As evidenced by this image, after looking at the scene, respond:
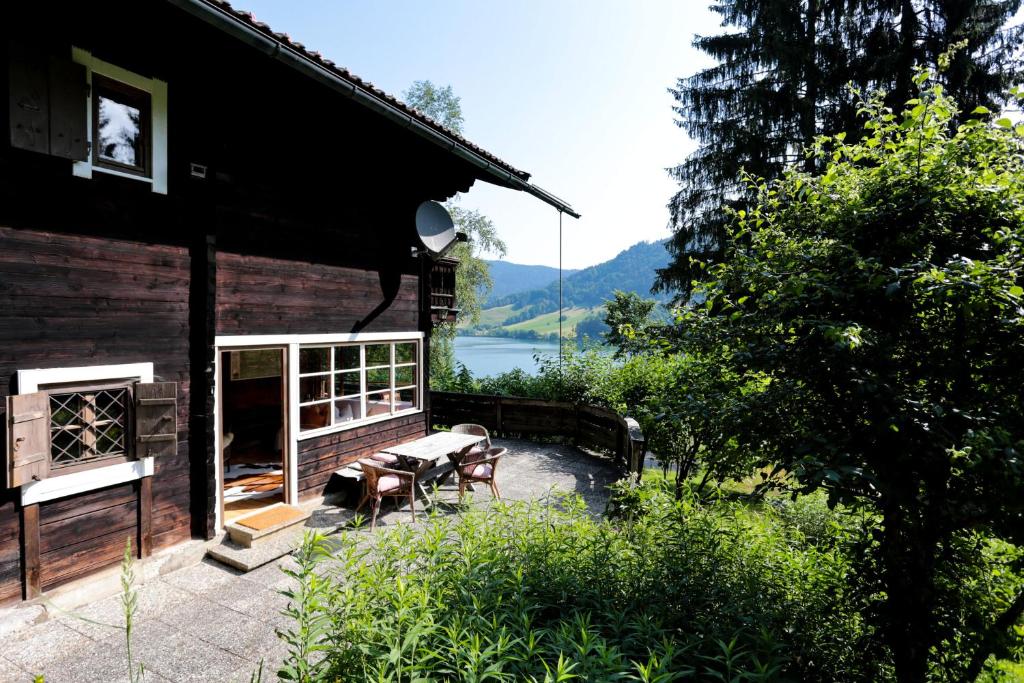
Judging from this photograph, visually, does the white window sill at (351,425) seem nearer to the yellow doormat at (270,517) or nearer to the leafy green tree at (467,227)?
the yellow doormat at (270,517)

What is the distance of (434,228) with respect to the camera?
25.6 feet

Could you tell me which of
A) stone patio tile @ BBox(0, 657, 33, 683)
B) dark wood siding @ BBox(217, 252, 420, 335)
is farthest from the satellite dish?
stone patio tile @ BBox(0, 657, 33, 683)

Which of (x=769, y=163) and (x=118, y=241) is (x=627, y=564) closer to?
(x=118, y=241)

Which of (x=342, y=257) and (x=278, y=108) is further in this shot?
(x=342, y=257)

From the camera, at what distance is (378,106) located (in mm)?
5352

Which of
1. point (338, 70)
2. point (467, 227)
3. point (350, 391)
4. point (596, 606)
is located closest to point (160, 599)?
point (596, 606)

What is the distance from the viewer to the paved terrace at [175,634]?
3373mm

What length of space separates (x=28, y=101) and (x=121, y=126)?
73cm

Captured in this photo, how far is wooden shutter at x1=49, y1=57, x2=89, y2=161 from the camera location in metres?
3.96

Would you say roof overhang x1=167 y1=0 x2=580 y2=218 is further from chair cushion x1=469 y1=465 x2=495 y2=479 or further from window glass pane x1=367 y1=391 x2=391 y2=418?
chair cushion x1=469 y1=465 x2=495 y2=479

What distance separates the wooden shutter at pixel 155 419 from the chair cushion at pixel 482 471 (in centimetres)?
341

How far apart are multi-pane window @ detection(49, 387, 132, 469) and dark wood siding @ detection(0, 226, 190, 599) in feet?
0.97

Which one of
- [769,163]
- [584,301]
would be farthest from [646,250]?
[769,163]

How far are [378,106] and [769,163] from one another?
12.5 metres
